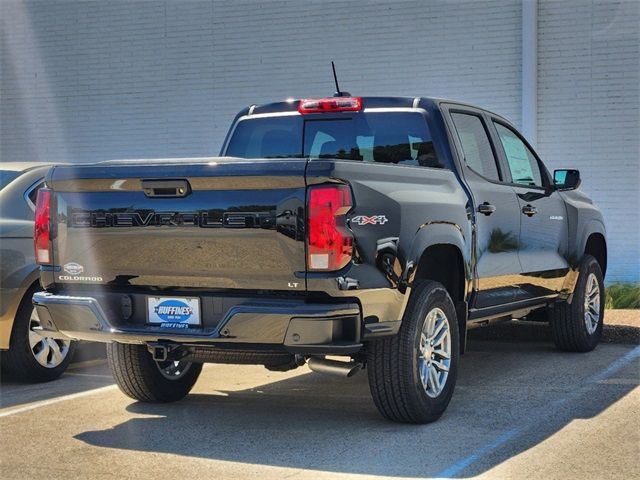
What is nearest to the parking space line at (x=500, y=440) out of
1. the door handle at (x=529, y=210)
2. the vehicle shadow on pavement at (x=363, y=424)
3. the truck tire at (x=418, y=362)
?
the vehicle shadow on pavement at (x=363, y=424)

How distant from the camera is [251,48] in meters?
15.6

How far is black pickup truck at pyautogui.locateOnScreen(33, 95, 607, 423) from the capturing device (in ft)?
18.0

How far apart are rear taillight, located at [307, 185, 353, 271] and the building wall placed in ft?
29.9

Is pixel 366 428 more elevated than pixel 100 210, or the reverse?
pixel 100 210

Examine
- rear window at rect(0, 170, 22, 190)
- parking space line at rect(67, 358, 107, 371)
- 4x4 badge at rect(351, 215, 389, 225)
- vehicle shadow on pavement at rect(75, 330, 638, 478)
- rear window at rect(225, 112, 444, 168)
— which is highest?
rear window at rect(225, 112, 444, 168)

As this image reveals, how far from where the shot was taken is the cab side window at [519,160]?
319 inches

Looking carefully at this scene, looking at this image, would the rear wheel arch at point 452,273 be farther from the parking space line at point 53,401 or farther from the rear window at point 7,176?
the rear window at point 7,176

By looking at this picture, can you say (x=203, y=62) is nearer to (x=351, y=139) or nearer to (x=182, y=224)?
(x=351, y=139)

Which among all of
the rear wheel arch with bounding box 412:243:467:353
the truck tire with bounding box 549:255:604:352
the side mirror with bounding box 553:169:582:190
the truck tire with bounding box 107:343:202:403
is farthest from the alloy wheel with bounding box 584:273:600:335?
the truck tire with bounding box 107:343:202:403

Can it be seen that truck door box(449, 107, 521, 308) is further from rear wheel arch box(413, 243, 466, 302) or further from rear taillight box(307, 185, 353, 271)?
rear taillight box(307, 185, 353, 271)

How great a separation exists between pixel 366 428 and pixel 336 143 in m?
2.08

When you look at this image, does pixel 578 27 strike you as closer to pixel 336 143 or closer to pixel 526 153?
pixel 526 153

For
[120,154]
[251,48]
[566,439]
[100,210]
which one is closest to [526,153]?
[566,439]

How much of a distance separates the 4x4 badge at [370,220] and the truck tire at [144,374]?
1.97 m
